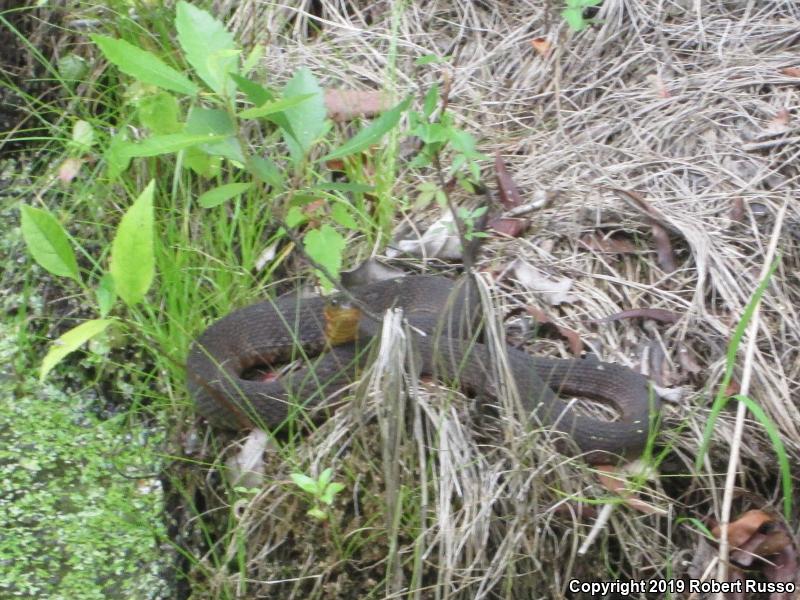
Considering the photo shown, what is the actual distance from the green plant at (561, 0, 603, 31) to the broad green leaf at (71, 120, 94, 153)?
5.56 ft

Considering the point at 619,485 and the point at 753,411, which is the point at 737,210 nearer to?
the point at 753,411

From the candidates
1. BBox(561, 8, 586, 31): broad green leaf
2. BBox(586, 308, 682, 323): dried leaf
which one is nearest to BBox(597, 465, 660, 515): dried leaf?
BBox(586, 308, 682, 323): dried leaf

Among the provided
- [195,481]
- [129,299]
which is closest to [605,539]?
[195,481]

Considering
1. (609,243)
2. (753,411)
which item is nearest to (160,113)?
(609,243)

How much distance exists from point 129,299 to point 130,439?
3.94 feet

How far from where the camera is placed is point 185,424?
2.91m

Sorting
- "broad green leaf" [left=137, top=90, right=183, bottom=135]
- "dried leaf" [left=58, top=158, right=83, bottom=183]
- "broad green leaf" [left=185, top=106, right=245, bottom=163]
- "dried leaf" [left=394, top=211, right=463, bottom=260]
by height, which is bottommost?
"dried leaf" [left=394, top=211, right=463, bottom=260]

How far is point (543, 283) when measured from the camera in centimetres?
325

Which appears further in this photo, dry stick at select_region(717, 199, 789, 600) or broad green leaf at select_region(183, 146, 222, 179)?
broad green leaf at select_region(183, 146, 222, 179)

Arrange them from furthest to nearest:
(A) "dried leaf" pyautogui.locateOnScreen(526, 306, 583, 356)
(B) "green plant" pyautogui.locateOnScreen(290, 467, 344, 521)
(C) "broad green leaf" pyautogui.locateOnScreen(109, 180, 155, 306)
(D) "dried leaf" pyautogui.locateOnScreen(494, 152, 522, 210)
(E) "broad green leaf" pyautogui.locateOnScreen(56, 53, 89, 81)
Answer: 1. (E) "broad green leaf" pyautogui.locateOnScreen(56, 53, 89, 81)
2. (D) "dried leaf" pyautogui.locateOnScreen(494, 152, 522, 210)
3. (A) "dried leaf" pyautogui.locateOnScreen(526, 306, 583, 356)
4. (B) "green plant" pyautogui.locateOnScreen(290, 467, 344, 521)
5. (C) "broad green leaf" pyautogui.locateOnScreen(109, 180, 155, 306)

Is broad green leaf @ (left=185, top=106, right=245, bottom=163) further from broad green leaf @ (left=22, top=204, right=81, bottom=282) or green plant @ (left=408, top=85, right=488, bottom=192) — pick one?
green plant @ (left=408, top=85, right=488, bottom=192)

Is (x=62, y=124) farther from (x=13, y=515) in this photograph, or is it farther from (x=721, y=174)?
(x=721, y=174)

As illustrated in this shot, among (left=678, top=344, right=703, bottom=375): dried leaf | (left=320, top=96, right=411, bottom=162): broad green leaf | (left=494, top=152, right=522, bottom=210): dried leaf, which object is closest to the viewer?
(left=320, top=96, right=411, bottom=162): broad green leaf

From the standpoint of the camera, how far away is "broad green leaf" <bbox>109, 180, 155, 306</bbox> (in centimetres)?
176
